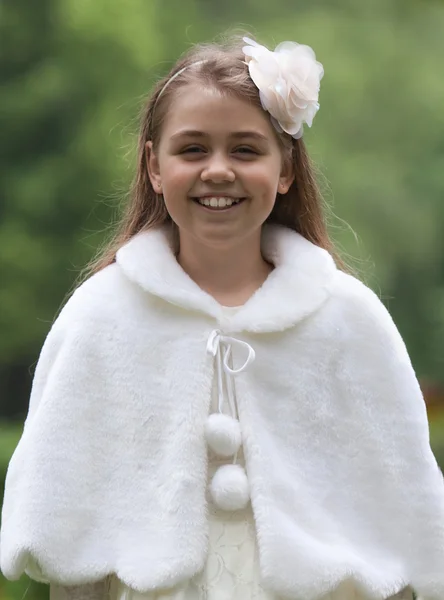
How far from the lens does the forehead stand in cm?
227

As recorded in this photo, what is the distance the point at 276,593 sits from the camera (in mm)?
2131

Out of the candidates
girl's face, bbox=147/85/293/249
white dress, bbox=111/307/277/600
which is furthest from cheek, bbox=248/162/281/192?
white dress, bbox=111/307/277/600

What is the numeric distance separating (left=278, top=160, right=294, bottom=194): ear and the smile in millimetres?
188

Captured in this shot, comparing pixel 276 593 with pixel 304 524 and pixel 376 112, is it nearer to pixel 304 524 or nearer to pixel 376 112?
pixel 304 524

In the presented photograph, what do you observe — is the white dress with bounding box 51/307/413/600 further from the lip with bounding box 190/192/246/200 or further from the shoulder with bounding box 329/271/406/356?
the lip with bounding box 190/192/246/200

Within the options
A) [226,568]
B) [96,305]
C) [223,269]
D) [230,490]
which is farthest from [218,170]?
[226,568]

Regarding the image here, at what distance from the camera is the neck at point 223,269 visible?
7.80ft

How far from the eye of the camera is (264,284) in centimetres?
237

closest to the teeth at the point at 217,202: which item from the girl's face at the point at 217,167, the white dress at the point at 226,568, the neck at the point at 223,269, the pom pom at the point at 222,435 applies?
the girl's face at the point at 217,167

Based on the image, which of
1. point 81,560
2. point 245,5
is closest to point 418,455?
point 81,560

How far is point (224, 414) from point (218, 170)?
1.51ft

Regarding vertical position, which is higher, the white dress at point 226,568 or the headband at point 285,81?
the headband at point 285,81

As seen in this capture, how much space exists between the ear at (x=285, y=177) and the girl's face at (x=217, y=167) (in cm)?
11

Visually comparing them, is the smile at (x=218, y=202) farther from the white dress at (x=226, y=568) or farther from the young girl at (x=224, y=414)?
the white dress at (x=226, y=568)
